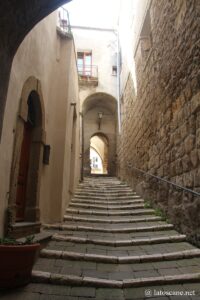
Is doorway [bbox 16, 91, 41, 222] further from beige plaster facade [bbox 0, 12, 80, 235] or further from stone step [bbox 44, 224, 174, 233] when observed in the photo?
stone step [bbox 44, 224, 174, 233]

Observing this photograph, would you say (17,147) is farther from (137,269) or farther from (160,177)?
(160,177)

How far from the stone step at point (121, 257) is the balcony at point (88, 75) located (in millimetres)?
11677

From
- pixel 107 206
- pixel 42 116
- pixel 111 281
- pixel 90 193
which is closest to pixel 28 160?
pixel 42 116

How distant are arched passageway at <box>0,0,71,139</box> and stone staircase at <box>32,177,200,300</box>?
189 cm

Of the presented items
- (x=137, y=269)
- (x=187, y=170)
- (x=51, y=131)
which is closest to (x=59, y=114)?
(x=51, y=131)

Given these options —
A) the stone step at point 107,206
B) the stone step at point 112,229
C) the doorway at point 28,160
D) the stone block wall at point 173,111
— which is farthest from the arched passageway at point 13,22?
the stone step at point 107,206

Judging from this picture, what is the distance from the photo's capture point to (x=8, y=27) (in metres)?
2.30

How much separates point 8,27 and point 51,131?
3.33 meters

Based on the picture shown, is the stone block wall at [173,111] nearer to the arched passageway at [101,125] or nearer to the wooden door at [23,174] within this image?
the wooden door at [23,174]

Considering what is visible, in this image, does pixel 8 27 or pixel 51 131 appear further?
pixel 51 131

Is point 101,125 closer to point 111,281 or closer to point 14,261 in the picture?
point 111,281

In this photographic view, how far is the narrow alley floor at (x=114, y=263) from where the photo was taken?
279cm

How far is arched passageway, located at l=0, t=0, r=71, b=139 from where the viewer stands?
7.25ft

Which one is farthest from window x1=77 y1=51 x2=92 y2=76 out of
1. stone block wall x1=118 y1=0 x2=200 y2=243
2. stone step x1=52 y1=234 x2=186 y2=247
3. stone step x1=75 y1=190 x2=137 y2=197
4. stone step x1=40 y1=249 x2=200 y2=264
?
stone step x1=40 y1=249 x2=200 y2=264
